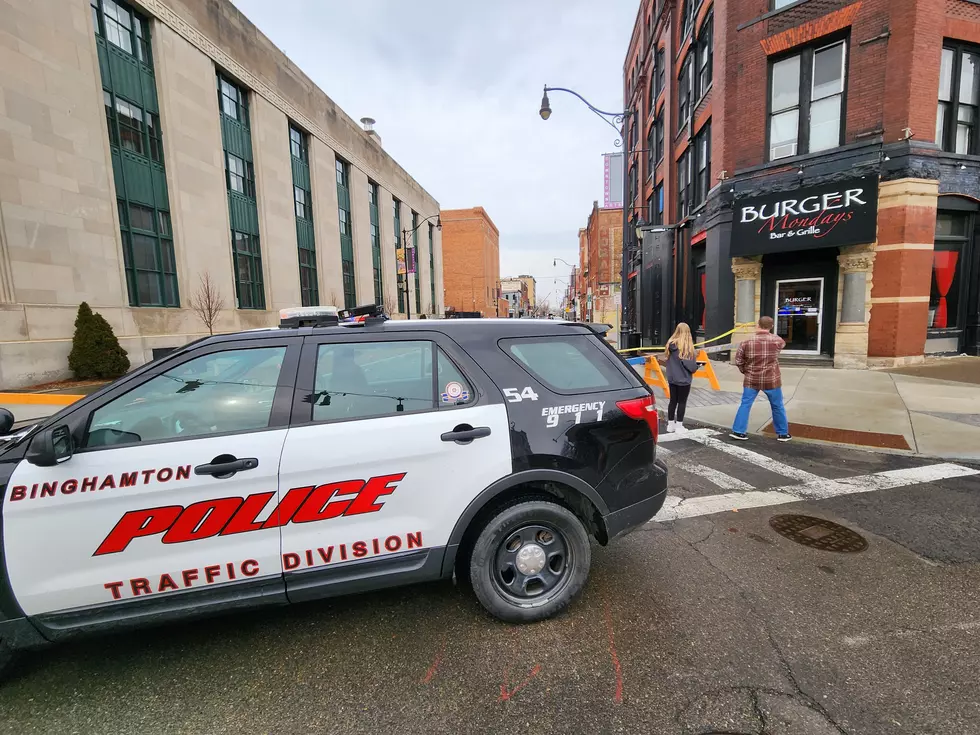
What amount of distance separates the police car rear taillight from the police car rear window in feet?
0.39

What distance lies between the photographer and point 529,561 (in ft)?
8.85

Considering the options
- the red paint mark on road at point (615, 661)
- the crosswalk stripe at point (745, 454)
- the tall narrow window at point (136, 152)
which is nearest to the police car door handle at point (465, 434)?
the red paint mark on road at point (615, 661)

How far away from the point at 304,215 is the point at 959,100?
26311 mm

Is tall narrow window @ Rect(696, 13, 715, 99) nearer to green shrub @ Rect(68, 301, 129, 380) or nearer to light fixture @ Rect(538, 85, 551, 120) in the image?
light fixture @ Rect(538, 85, 551, 120)

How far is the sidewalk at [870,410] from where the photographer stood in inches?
248

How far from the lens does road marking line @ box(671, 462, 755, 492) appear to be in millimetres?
4871

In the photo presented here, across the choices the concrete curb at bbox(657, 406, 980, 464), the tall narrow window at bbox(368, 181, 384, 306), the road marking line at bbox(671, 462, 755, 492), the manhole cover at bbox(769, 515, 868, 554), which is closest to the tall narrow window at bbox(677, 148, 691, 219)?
the concrete curb at bbox(657, 406, 980, 464)

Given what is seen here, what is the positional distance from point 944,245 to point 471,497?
15.7 meters

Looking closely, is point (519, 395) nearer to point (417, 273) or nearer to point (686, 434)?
point (686, 434)

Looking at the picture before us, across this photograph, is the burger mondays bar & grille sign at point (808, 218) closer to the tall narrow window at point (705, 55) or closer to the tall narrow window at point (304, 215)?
the tall narrow window at point (705, 55)

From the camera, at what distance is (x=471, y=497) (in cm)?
252

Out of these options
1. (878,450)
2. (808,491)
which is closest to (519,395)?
(808,491)

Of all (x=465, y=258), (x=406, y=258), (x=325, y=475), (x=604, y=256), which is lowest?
(x=325, y=475)

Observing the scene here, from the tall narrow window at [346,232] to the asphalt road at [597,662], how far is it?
93.9 feet
